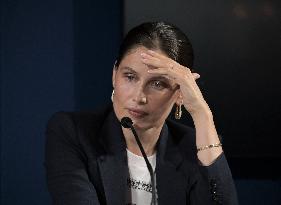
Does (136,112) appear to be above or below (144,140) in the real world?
above

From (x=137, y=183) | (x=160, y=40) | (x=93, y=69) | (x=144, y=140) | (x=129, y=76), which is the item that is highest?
(x=160, y=40)

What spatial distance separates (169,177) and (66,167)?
0.33 metres

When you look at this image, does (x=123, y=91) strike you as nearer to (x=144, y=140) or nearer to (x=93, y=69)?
(x=144, y=140)

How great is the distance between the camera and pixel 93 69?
6.64 feet

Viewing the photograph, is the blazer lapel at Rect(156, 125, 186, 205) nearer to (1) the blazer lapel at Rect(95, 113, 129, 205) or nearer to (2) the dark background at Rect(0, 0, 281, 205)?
(1) the blazer lapel at Rect(95, 113, 129, 205)

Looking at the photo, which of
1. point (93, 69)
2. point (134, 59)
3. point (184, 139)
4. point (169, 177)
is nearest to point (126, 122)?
point (134, 59)

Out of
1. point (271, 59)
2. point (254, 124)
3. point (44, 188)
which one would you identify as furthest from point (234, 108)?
point (44, 188)

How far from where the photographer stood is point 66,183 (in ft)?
4.28

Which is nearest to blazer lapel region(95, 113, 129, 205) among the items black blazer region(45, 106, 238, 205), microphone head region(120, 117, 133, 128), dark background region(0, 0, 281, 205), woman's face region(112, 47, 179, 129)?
black blazer region(45, 106, 238, 205)

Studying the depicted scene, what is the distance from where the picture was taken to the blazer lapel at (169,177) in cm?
143

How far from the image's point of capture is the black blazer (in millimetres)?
1331

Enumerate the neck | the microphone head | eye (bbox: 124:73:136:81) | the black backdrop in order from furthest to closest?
the black backdrop, the neck, eye (bbox: 124:73:136:81), the microphone head

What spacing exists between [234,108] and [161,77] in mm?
720

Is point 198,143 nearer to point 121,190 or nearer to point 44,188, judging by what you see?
point 121,190
